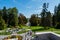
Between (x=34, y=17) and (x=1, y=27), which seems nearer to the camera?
(x=1, y=27)

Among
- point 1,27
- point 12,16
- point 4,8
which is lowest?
point 1,27

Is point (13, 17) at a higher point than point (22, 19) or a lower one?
higher

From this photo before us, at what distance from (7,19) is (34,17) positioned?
8.13 metres

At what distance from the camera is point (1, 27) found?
26406 mm

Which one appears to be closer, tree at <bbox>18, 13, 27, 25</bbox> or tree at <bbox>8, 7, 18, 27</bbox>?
tree at <bbox>8, 7, 18, 27</bbox>

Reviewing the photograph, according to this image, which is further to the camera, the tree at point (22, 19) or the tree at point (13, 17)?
the tree at point (22, 19)

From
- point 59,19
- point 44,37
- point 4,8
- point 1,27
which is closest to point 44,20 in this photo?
point 59,19

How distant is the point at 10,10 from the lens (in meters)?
34.3

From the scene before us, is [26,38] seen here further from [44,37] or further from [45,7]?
[45,7]

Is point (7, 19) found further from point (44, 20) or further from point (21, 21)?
point (44, 20)

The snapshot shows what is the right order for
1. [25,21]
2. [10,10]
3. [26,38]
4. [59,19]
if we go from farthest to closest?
[25,21]
[10,10]
[59,19]
[26,38]

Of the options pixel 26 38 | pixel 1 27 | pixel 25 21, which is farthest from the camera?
pixel 25 21

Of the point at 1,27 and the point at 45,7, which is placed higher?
the point at 45,7

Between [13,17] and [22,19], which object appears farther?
[22,19]
